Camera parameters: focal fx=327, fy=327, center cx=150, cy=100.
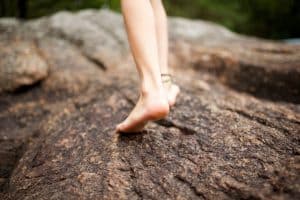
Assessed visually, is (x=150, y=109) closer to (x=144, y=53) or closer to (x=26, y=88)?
(x=144, y=53)

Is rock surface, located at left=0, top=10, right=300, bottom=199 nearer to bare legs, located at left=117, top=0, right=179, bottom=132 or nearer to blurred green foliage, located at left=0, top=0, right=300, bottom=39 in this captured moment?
bare legs, located at left=117, top=0, right=179, bottom=132

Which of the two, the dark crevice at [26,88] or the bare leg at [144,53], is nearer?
the bare leg at [144,53]

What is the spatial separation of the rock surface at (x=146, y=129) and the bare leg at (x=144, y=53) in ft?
0.73

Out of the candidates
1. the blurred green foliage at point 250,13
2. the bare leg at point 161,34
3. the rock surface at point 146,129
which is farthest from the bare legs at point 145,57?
the blurred green foliage at point 250,13

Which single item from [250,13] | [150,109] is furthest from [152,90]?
[250,13]

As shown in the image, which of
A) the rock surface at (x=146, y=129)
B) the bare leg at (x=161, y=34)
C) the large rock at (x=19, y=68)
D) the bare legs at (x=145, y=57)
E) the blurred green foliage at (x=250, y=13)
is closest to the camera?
the rock surface at (x=146, y=129)

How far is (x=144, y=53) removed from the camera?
60.5 inches

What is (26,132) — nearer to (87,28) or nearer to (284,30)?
(87,28)

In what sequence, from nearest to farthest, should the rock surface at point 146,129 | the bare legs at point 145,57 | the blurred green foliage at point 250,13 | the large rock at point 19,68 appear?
the rock surface at point 146,129, the bare legs at point 145,57, the large rock at point 19,68, the blurred green foliage at point 250,13

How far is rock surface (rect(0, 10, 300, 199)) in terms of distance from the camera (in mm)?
1401

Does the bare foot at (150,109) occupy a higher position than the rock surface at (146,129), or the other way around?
the bare foot at (150,109)

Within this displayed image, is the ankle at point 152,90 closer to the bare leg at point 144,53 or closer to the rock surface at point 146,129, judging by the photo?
the bare leg at point 144,53

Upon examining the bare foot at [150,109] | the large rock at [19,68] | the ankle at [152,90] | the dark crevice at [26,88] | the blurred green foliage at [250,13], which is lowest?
the dark crevice at [26,88]

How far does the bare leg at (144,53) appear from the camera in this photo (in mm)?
1526
